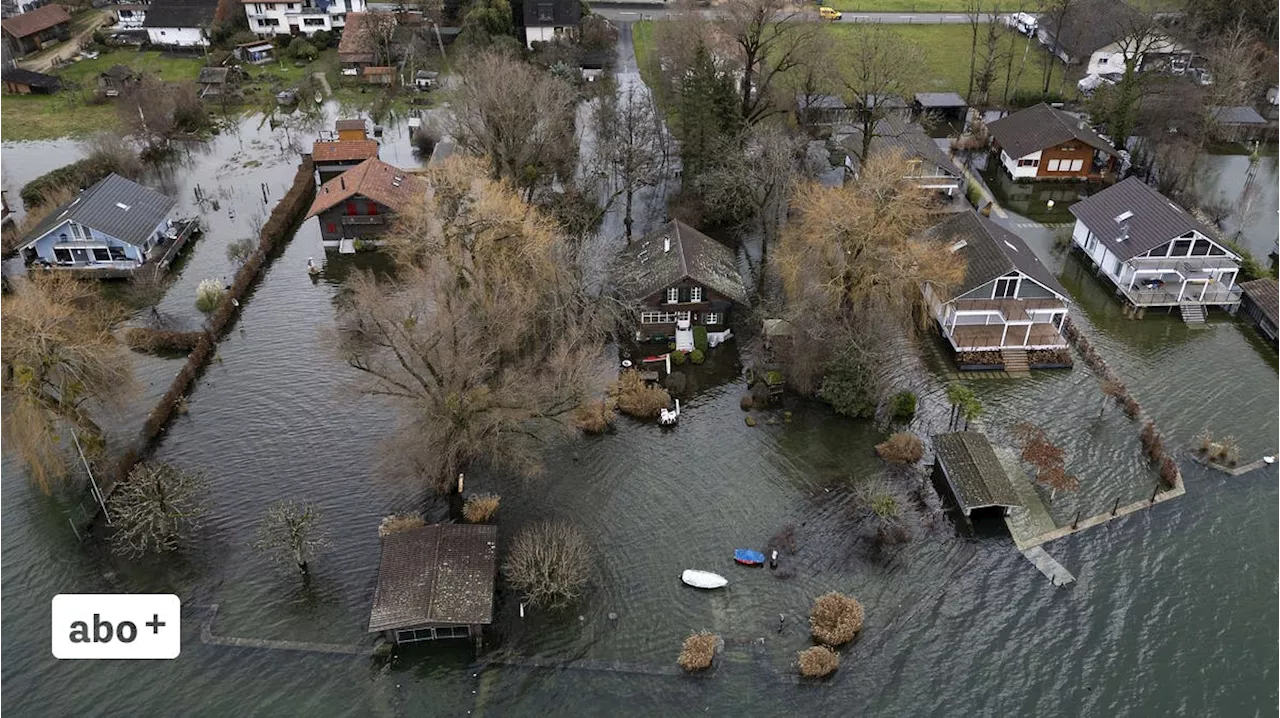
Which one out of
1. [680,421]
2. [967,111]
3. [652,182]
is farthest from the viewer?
[967,111]

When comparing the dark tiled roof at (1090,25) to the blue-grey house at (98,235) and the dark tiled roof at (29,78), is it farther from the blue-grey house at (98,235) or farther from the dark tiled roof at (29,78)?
the dark tiled roof at (29,78)

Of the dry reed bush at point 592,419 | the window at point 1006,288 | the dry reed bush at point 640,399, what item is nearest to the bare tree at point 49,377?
the dry reed bush at point 592,419

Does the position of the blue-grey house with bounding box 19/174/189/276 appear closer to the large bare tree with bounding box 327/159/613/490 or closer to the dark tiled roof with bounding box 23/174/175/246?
the dark tiled roof with bounding box 23/174/175/246

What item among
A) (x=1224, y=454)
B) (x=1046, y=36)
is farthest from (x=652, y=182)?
(x=1046, y=36)

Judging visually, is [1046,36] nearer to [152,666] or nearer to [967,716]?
[967,716]

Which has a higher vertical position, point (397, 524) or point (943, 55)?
point (943, 55)

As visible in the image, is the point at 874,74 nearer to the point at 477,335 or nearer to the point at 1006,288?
the point at 1006,288

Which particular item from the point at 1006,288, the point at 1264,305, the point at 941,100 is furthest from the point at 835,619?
the point at 941,100
